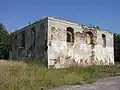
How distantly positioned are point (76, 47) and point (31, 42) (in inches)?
191

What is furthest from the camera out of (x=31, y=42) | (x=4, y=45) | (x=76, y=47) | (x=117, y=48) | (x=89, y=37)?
(x=117, y=48)

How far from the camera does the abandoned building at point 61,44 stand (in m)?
22.0

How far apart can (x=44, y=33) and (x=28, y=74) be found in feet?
33.0

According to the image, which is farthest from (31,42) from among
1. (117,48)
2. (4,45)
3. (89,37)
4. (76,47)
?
(117,48)

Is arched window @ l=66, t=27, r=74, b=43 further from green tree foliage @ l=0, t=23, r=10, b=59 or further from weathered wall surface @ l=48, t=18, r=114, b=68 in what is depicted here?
green tree foliage @ l=0, t=23, r=10, b=59

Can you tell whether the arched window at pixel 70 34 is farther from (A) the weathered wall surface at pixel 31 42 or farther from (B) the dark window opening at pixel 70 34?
(A) the weathered wall surface at pixel 31 42

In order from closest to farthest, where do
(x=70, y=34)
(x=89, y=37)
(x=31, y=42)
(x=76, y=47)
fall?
(x=31, y=42)
(x=76, y=47)
(x=70, y=34)
(x=89, y=37)

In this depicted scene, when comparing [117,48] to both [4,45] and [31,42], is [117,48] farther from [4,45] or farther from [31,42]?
[31,42]

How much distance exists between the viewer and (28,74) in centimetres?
1241

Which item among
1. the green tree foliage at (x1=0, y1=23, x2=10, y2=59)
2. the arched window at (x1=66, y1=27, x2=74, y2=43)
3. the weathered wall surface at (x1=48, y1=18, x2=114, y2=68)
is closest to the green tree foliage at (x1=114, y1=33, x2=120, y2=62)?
the weathered wall surface at (x1=48, y1=18, x2=114, y2=68)

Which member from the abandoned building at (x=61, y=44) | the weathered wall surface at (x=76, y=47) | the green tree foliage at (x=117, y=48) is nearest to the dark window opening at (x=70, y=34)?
the abandoned building at (x=61, y=44)

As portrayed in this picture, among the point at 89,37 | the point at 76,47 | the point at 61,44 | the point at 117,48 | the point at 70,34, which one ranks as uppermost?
the point at 70,34

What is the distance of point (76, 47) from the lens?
2423 centimetres

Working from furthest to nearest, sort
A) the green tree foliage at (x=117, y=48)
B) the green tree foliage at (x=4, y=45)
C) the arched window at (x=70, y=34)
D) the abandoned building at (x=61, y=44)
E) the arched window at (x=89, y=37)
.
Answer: the green tree foliage at (x=117, y=48), the green tree foliage at (x=4, y=45), the arched window at (x=89, y=37), the arched window at (x=70, y=34), the abandoned building at (x=61, y=44)
